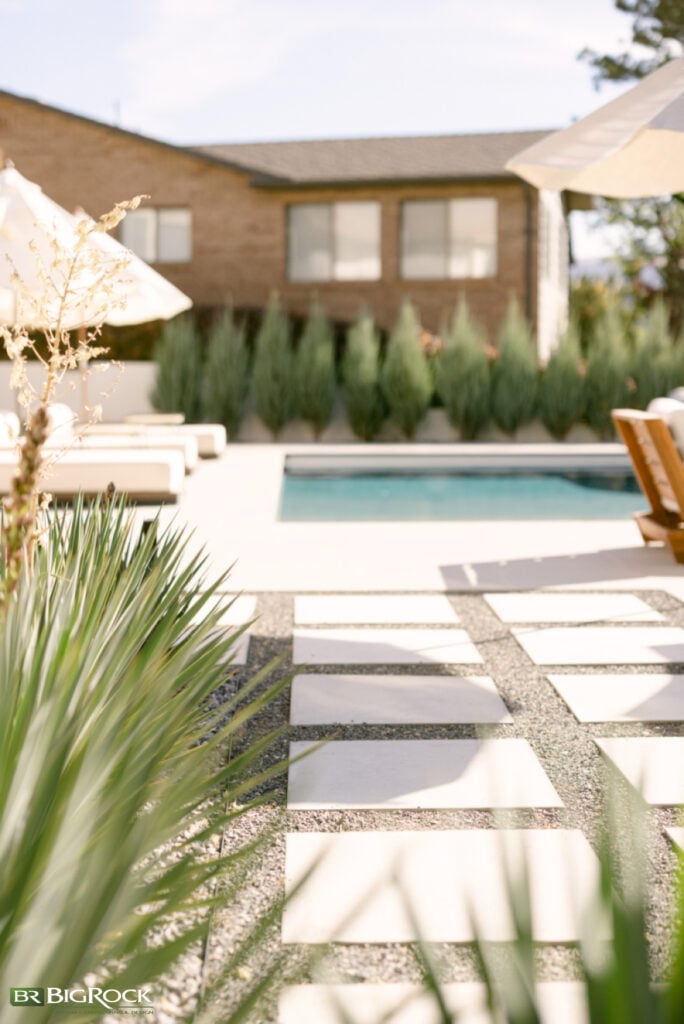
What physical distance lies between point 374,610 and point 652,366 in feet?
48.0

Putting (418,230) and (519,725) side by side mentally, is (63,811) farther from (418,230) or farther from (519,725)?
(418,230)

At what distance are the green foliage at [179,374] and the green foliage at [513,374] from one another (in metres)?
5.16

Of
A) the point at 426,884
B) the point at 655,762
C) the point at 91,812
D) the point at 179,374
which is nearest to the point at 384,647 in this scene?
the point at 655,762

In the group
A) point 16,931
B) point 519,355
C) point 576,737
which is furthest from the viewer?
point 519,355

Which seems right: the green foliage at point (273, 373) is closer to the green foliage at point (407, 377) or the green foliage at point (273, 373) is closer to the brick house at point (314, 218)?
the green foliage at point (407, 377)

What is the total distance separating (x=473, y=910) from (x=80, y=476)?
9.21m

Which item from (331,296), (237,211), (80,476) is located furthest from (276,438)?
(80,476)

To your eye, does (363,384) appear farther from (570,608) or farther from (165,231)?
(570,608)

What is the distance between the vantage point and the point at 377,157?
24.2 metres

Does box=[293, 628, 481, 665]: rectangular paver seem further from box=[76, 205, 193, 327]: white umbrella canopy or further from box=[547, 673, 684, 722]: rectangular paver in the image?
box=[76, 205, 193, 327]: white umbrella canopy

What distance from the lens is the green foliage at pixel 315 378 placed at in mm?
20047

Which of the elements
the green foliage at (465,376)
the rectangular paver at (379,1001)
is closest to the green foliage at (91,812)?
the rectangular paver at (379,1001)

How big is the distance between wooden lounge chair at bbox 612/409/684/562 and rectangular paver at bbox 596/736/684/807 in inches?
145

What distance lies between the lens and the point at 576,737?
414cm
